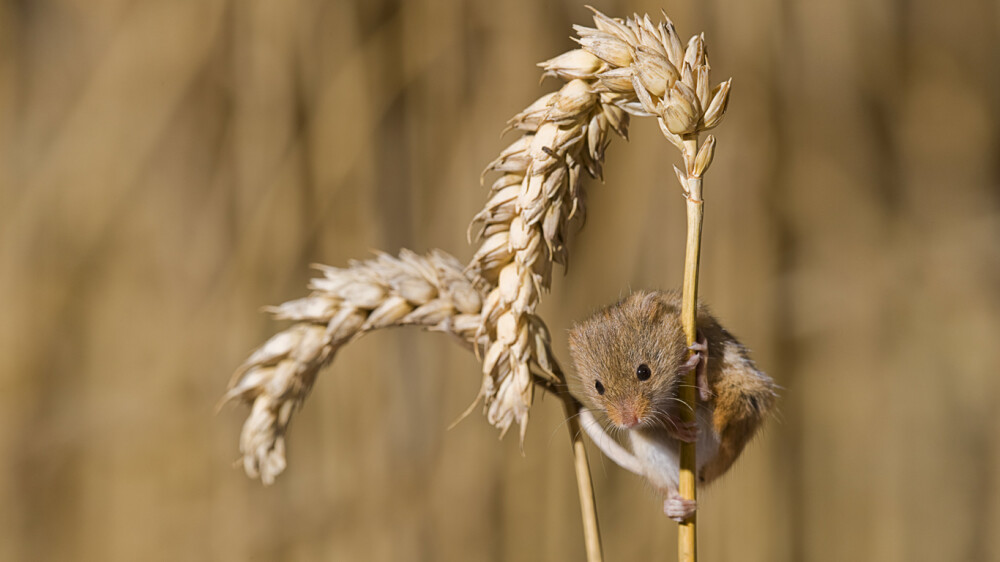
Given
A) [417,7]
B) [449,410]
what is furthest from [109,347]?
[417,7]

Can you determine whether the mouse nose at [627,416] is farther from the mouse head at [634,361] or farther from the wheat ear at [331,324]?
the wheat ear at [331,324]

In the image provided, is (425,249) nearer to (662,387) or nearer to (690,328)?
(662,387)

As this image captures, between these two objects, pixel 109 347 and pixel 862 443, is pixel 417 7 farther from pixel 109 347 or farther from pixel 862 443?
pixel 862 443

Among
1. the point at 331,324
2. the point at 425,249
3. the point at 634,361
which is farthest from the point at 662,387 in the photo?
the point at 425,249

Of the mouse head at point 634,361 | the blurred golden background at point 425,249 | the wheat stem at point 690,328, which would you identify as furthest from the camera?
the blurred golden background at point 425,249

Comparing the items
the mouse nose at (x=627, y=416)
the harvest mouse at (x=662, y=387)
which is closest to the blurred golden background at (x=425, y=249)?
the harvest mouse at (x=662, y=387)
